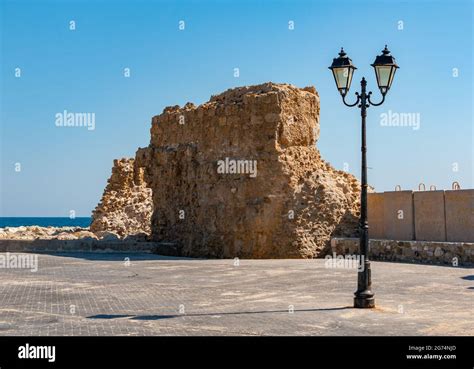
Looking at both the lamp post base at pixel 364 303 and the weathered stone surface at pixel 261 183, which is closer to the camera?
the lamp post base at pixel 364 303

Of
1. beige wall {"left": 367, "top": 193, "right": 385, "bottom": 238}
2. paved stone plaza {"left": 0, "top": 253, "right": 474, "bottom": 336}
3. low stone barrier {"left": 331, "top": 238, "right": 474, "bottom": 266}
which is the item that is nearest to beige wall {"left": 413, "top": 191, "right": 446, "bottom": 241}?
low stone barrier {"left": 331, "top": 238, "right": 474, "bottom": 266}

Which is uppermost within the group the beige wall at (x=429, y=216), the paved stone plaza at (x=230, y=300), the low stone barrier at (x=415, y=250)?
the beige wall at (x=429, y=216)

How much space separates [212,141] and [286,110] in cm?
290

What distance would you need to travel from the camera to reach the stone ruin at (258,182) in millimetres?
19688

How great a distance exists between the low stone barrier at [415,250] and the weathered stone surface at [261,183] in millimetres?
924

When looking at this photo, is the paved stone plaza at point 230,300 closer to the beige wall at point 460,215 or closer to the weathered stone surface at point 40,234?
the beige wall at point 460,215

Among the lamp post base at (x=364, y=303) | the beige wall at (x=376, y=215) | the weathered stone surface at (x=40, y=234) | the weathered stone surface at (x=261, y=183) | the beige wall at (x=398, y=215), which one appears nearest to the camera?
the lamp post base at (x=364, y=303)

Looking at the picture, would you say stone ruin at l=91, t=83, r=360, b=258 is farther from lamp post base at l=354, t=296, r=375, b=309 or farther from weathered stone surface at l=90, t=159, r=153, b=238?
weathered stone surface at l=90, t=159, r=153, b=238

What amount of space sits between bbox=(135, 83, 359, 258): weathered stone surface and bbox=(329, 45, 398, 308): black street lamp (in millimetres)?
9537

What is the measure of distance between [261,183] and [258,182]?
0.36 feet

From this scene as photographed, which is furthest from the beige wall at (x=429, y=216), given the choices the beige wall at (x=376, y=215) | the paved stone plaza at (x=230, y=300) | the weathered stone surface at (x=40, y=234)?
the weathered stone surface at (x=40, y=234)
